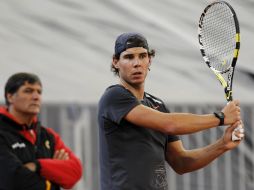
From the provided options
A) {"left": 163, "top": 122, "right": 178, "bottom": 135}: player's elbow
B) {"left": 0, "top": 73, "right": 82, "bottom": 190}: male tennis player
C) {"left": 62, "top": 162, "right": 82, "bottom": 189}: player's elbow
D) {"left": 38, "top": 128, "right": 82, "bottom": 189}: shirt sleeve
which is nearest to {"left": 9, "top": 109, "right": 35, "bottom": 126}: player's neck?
{"left": 0, "top": 73, "right": 82, "bottom": 190}: male tennis player

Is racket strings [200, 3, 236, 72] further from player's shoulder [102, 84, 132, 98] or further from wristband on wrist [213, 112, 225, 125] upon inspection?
player's shoulder [102, 84, 132, 98]

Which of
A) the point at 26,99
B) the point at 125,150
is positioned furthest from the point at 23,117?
the point at 125,150

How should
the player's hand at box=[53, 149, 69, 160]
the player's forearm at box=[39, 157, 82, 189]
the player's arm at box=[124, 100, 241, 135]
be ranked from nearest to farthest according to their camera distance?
1. the player's arm at box=[124, 100, 241, 135]
2. the player's forearm at box=[39, 157, 82, 189]
3. the player's hand at box=[53, 149, 69, 160]

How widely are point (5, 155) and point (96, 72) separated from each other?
1898 millimetres

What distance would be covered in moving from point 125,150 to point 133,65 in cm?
43

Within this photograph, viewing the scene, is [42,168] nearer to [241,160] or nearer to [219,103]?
[219,103]

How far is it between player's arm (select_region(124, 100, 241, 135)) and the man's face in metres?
1.52

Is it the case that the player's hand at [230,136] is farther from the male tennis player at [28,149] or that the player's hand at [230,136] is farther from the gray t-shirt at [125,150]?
the male tennis player at [28,149]

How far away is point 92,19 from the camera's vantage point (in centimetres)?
652

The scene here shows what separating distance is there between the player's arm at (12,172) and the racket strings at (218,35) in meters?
1.40

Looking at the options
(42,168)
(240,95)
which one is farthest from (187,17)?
(42,168)

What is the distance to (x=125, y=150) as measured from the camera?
12.3ft

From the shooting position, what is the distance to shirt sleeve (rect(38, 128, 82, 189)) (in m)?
5.01

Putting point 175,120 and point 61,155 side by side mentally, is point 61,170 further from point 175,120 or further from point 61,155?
point 175,120
